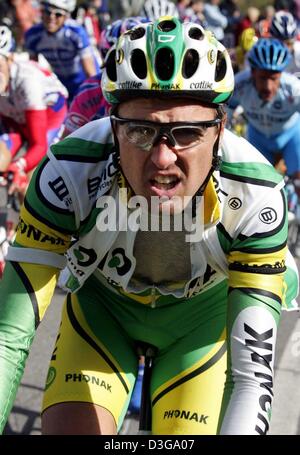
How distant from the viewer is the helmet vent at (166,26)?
295cm

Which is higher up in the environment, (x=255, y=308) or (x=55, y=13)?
(x=55, y=13)

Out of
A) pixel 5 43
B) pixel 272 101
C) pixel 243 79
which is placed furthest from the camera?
pixel 243 79

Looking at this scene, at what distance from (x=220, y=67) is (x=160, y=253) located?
72 cm

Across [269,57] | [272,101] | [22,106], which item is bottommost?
[22,106]

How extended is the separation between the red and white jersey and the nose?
478 cm

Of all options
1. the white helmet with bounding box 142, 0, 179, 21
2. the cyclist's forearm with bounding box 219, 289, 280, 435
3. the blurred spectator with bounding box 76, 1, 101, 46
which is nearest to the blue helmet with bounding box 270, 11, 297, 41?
the white helmet with bounding box 142, 0, 179, 21

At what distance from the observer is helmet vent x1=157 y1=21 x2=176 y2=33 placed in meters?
2.95

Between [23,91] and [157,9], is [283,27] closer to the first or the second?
[157,9]

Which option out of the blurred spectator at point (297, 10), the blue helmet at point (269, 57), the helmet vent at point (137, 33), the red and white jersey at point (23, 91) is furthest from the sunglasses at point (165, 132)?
the blurred spectator at point (297, 10)

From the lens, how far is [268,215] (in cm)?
294

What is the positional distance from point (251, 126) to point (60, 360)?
5683mm

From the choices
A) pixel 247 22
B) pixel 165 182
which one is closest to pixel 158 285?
pixel 165 182

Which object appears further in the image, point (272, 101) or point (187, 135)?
point (272, 101)

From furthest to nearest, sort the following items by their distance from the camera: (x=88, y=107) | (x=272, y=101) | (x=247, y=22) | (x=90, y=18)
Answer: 1. (x=247, y=22)
2. (x=90, y=18)
3. (x=272, y=101)
4. (x=88, y=107)
